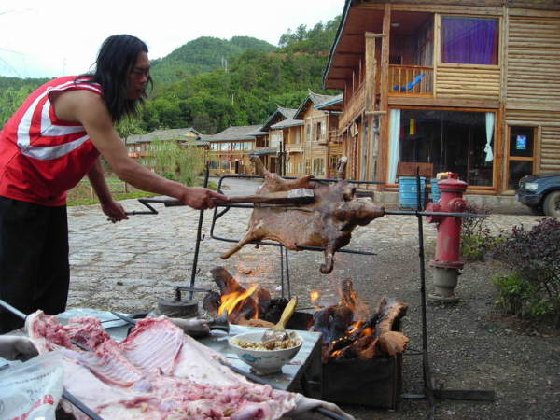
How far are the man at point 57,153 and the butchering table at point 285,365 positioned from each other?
541 mm

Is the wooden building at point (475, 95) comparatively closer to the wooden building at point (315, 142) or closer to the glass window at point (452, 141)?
the glass window at point (452, 141)

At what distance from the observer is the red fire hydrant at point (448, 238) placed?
5590 mm

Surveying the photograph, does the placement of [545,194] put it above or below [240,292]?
above

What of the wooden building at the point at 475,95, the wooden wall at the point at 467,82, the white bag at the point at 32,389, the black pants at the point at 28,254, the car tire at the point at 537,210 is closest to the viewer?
the white bag at the point at 32,389

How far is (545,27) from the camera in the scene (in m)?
18.1

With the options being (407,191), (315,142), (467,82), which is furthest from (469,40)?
(315,142)

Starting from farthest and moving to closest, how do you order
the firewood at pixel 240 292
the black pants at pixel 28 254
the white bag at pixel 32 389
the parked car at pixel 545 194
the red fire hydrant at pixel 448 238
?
the parked car at pixel 545 194 < the red fire hydrant at pixel 448 238 < the firewood at pixel 240 292 < the black pants at pixel 28 254 < the white bag at pixel 32 389

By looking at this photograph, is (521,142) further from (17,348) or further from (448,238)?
(17,348)

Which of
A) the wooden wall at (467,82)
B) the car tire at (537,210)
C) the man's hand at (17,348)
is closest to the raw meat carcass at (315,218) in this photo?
the man's hand at (17,348)

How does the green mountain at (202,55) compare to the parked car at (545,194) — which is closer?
the parked car at (545,194)

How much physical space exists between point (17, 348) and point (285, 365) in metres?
1.11

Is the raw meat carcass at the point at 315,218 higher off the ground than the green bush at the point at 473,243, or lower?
higher

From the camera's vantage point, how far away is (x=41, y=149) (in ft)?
9.93

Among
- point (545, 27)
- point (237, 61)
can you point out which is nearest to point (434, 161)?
point (545, 27)
